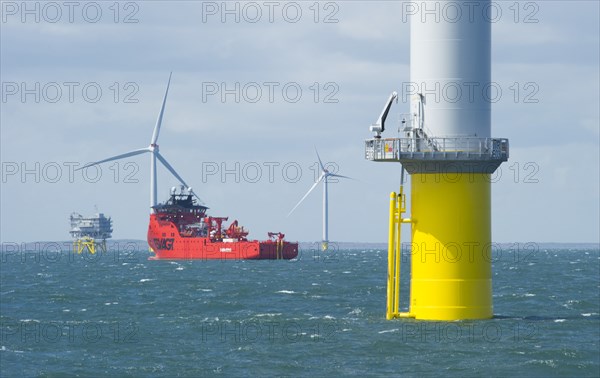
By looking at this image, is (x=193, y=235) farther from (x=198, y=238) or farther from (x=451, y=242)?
(x=451, y=242)

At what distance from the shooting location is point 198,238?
190m

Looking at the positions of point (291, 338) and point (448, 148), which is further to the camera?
point (291, 338)

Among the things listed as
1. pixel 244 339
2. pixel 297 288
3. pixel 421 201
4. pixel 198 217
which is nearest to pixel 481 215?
pixel 421 201

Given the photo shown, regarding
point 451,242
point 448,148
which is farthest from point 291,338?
point 448,148

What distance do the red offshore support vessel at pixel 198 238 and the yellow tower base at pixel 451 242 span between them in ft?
469

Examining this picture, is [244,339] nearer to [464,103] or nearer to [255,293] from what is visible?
[464,103]

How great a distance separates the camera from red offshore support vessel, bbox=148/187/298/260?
618 feet

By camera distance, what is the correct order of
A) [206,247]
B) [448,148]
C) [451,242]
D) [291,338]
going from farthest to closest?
[206,247], [291,338], [448,148], [451,242]

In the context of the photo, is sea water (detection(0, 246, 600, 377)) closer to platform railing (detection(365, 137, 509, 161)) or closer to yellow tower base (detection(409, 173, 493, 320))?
yellow tower base (detection(409, 173, 493, 320))

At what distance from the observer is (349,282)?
93312mm

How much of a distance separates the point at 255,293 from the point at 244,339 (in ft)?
101

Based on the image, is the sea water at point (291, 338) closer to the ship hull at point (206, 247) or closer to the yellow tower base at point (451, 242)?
the yellow tower base at point (451, 242)

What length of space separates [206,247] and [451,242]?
146668mm

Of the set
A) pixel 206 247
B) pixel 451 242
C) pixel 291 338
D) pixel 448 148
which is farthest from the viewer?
pixel 206 247
